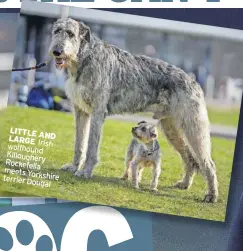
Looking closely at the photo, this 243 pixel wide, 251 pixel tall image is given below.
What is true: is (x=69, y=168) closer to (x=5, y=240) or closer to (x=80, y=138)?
(x=80, y=138)

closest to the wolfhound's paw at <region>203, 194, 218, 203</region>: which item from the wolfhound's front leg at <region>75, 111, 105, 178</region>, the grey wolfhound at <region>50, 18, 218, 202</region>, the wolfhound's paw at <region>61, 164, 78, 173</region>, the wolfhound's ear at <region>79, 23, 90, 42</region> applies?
the grey wolfhound at <region>50, 18, 218, 202</region>

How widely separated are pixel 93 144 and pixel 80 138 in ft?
0.37

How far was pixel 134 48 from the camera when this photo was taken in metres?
4.48

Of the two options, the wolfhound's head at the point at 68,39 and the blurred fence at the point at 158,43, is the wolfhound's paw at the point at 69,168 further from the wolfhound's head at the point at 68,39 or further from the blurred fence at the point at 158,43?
the wolfhound's head at the point at 68,39

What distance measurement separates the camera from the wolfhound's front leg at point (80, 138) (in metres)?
4.61

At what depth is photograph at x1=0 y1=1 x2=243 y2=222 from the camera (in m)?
4.45

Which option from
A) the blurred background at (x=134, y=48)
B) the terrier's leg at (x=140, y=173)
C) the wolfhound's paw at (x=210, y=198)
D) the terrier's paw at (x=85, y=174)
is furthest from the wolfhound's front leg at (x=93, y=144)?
the wolfhound's paw at (x=210, y=198)

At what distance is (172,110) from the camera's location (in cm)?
452

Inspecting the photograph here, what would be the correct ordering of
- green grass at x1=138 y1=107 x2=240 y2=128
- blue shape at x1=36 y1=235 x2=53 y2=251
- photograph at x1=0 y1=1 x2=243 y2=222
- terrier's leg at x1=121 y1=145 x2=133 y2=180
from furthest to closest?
blue shape at x1=36 y1=235 x2=53 y2=251, terrier's leg at x1=121 y1=145 x2=133 y2=180, photograph at x1=0 y1=1 x2=243 y2=222, green grass at x1=138 y1=107 x2=240 y2=128

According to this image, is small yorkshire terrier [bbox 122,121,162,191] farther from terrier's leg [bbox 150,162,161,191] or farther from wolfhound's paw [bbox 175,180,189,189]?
wolfhound's paw [bbox 175,180,189,189]

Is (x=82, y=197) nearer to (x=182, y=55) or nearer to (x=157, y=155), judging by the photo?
(x=157, y=155)

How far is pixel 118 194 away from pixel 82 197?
0.26m

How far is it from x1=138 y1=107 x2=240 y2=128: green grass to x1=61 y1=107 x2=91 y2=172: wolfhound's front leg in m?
0.88

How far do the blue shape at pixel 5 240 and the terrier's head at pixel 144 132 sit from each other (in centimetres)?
122
